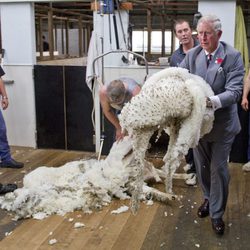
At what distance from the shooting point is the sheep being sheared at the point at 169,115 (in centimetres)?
189

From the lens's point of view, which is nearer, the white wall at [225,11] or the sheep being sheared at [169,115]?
the sheep being sheared at [169,115]

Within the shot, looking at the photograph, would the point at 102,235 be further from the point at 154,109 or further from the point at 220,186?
the point at 154,109

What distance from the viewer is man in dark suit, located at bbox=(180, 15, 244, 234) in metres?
2.28

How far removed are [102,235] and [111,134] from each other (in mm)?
1826

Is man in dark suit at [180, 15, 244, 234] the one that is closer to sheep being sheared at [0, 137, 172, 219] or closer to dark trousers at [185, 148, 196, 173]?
sheep being sheared at [0, 137, 172, 219]

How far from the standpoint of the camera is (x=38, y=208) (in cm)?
294

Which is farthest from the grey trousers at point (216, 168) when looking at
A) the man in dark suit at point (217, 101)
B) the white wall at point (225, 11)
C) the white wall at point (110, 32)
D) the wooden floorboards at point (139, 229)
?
the white wall at point (110, 32)

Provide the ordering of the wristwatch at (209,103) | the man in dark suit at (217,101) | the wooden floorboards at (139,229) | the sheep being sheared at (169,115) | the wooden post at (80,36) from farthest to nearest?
the wooden post at (80,36) < the wooden floorboards at (139,229) < the man in dark suit at (217,101) < the wristwatch at (209,103) < the sheep being sheared at (169,115)

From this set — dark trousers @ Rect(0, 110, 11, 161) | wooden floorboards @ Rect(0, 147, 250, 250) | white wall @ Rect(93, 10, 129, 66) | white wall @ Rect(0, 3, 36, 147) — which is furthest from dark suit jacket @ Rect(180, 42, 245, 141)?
white wall @ Rect(0, 3, 36, 147)

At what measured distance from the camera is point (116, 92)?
2.90 metres

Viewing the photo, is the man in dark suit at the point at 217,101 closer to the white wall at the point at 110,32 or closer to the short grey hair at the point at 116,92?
the short grey hair at the point at 116,92

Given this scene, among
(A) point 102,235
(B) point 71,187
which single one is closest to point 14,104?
(B) point 71,187

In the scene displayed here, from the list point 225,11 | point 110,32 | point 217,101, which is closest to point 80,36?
point 110,32

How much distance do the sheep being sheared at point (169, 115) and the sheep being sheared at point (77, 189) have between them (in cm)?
94
